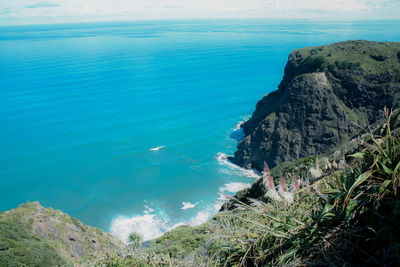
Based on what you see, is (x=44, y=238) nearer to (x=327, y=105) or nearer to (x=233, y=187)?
(x=233, y=187)

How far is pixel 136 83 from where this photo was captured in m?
108

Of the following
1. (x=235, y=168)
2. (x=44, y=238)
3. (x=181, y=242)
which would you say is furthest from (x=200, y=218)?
(x=181, y=242)

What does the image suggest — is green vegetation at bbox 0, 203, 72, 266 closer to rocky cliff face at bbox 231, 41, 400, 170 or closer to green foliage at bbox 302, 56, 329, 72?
rocky cliff face at bbox 231, 41, 400, 170

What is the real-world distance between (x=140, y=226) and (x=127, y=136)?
102ft

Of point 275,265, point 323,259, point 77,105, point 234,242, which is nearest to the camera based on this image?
point 323,259

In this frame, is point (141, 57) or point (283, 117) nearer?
point (283, 117)

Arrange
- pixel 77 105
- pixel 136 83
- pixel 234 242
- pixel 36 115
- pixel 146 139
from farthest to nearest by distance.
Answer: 1. pixel 136 83
2. pixel 77 105
3. pixel 36 115
4. pixel 146 139
5. pixel 234 242

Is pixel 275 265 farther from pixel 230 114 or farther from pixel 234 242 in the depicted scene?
pixel 230 114

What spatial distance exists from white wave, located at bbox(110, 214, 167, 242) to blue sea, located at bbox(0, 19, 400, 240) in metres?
0.15

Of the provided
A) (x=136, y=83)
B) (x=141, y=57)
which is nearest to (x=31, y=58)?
(x=141, y=57)

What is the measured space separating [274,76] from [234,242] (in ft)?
382

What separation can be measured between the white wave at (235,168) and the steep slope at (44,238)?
A: 99.5ft

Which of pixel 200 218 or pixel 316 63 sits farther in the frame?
pixel 316 63

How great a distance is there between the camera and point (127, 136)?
6600 cm
